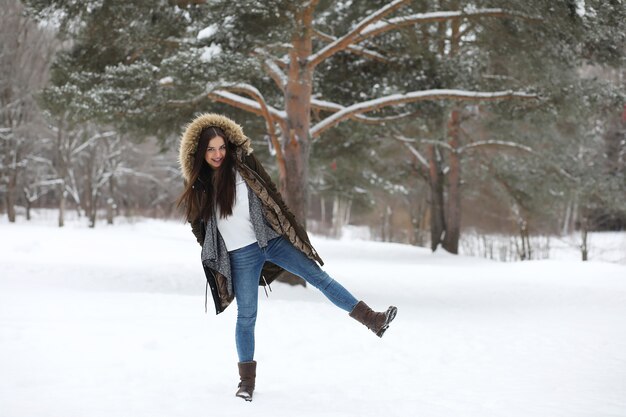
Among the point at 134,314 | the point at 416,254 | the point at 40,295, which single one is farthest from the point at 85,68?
the point at 416,254

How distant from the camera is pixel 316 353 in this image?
5.57 metres

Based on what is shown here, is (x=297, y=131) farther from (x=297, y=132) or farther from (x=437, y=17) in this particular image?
(x=437, y=17)

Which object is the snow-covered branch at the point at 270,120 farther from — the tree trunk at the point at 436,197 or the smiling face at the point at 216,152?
the tree trunk at the point at 436,197

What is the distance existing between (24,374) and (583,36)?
7.44 meters

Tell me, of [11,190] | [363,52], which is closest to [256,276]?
[363,52]

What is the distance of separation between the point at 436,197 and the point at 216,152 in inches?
656

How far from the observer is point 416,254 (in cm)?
1923

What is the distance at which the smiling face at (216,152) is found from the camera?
3797 millimetres

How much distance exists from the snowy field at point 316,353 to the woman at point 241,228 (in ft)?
1.95

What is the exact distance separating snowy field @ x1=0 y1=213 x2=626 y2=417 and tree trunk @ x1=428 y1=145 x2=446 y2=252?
8.28 m

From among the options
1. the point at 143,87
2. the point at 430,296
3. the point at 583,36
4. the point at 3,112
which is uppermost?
the point at 3,112

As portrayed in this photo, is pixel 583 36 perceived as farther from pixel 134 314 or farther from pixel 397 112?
pixel 134 314

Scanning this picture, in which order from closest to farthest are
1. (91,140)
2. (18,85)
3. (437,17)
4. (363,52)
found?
(437,17) → (363,52) → (18,85) → (91,140)

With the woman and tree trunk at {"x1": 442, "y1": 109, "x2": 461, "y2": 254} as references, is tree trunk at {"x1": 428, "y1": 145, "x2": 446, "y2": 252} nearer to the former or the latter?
tree trunk at {"x1": 442, "y1": 109, "x2": 461, "y2": 254}
